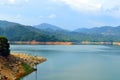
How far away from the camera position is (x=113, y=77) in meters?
51.0

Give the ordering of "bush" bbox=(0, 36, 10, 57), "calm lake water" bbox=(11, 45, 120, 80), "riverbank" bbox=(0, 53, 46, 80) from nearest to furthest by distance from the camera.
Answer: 1. "riverbank" bbox=(0, 53, 46, 80)
2. "calm lake water" bbox=(11, 45, 120, 80)
3. "bush" bbox=(0, 36, 10, 57)

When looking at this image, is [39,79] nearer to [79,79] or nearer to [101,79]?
[79,79]

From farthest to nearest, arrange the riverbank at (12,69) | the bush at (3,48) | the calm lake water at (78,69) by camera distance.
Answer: the bush at (3,48) → the calm lake water at (78,69) → the riverbank at (12,69)

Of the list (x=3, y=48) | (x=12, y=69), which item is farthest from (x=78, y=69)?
(x=12, y=69)

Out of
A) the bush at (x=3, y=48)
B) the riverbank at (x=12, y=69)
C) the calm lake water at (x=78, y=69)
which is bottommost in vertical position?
the calm lake water at (x=78, y=69)

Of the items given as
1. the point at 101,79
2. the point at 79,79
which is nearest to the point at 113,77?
the point at 101,79

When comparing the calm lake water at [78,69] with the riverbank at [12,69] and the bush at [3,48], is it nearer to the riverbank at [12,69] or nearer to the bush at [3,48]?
the riverbank at [12,69]

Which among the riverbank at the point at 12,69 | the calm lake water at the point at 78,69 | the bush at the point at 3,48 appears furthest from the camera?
the bush at the point at 3,48

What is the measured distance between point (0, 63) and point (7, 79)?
7.37 meters

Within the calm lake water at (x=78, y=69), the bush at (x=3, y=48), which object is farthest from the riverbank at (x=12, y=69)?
the calm lake water at (x=78, y=69)

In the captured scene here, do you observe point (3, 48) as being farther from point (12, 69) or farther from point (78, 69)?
point (78, 69)

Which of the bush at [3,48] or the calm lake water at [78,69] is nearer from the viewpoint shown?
the calm lake water at [78,69]

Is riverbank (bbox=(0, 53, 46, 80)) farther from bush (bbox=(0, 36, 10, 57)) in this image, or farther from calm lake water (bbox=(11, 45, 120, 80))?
calm lake water (bbox=(11, 45, 120, 80))

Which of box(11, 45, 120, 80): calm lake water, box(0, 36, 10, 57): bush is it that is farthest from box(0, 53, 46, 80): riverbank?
box(11, 45, 120, 80): calm lake water
